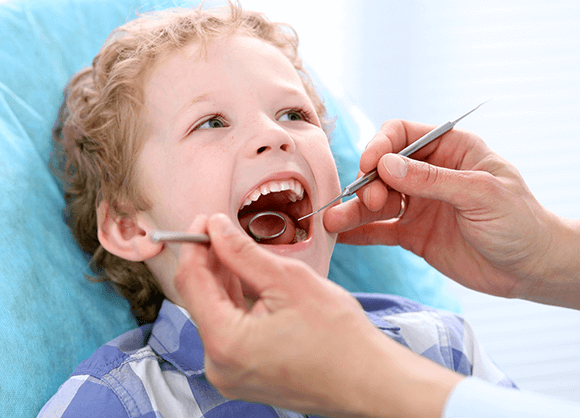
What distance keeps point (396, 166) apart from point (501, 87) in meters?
1.78

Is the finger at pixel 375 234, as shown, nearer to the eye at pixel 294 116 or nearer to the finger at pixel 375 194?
the finger at pixel 375 194

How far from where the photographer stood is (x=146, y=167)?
1113 mm

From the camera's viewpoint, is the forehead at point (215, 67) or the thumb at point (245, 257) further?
the forehead at point (215, 67)

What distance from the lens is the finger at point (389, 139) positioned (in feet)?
3.84

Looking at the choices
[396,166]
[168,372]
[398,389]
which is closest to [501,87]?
[396,166]

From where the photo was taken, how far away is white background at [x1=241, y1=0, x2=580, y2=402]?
2479mm

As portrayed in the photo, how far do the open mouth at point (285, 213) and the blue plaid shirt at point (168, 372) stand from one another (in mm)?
272

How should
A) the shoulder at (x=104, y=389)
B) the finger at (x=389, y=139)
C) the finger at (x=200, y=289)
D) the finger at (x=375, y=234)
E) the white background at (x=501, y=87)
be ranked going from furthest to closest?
1. the white background at (x=501, y=87)
2. the finger at (x=375, y=234)
3. the finger at (x=389, y=139)
4. the shoulder at (x=104, y=389)
5. the finger at (x=200, y=289)

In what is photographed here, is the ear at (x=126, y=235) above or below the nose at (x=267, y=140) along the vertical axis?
below

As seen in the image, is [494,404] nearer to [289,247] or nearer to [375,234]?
[289,247]

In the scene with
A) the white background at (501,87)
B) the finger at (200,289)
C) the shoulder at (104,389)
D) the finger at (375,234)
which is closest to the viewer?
the finger at (200,289)

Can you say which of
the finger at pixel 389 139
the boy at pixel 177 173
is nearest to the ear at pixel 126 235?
the boy at pixel 177 173

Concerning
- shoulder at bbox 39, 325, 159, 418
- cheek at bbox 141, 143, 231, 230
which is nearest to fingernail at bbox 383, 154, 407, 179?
cheek at bbox 141, 143, 231, 230

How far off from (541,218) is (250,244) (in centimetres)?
79
